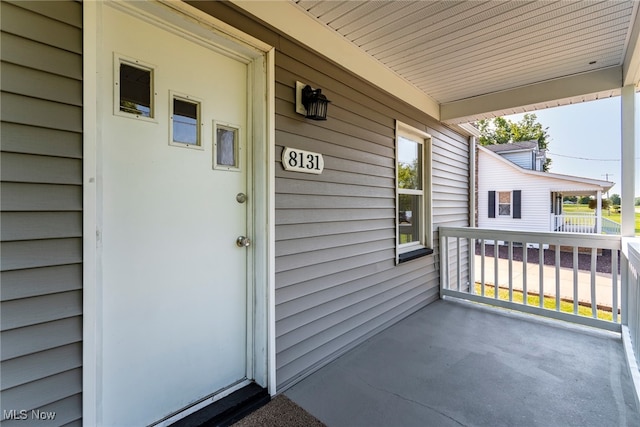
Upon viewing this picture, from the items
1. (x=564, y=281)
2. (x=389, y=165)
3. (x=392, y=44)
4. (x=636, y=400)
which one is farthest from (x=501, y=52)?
(x=564, y=281)

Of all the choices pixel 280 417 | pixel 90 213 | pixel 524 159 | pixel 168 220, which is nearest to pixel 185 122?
pixel 168 220

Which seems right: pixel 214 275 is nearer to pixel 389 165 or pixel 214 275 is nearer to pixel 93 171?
pixel 93 171

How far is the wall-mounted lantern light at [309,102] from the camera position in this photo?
1.97 m

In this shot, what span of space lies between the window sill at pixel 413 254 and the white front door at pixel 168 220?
183cm

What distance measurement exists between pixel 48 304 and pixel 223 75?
1.40m

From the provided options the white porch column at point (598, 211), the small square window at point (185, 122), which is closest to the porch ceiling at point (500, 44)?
the small square window at point (185, 122)

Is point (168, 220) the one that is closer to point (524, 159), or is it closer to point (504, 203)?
point (504, 203)

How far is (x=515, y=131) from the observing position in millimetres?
19797

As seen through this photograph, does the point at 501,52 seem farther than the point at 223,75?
Yes

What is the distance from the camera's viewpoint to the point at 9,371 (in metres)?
1.02

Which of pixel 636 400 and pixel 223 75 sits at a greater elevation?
pixel 223 75

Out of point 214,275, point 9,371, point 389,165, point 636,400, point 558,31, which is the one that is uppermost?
point 558,31
